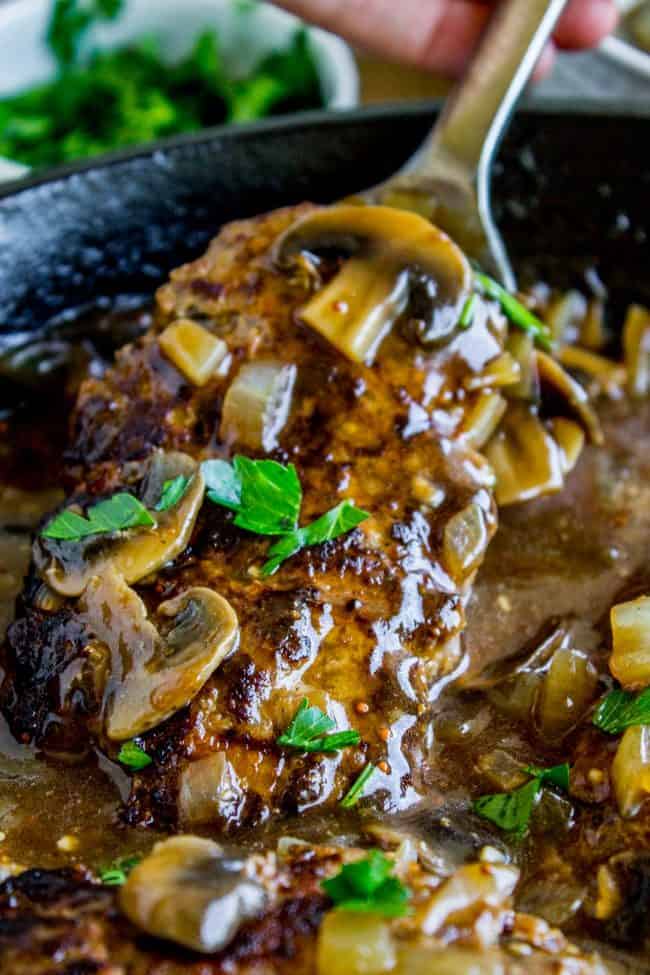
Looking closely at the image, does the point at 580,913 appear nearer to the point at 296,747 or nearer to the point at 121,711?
the point at 296,747

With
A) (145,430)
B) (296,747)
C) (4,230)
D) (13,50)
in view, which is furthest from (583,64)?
(296,747)

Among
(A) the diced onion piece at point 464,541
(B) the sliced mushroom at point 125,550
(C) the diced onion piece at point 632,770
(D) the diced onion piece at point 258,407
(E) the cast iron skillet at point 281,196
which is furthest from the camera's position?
(E) the cast iron skillet at point 281,196

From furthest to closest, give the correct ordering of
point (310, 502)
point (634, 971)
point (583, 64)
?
point (583, 64) < point (310, 502) < point (634, 971)

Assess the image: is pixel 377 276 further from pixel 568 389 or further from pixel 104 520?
pixel 104 520

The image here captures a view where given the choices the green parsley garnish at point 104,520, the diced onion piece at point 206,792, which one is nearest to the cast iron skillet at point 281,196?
the green parsley garnish at point 104,520

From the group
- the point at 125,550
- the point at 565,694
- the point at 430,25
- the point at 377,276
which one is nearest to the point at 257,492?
the point at 125,550

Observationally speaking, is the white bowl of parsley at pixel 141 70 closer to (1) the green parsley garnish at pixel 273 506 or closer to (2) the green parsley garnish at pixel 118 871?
(1) the green parsley garnish at pixel 273 506

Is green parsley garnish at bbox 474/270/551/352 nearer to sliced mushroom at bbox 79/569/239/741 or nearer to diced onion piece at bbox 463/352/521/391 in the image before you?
diced onion piece at bbox 463/352/521/391
